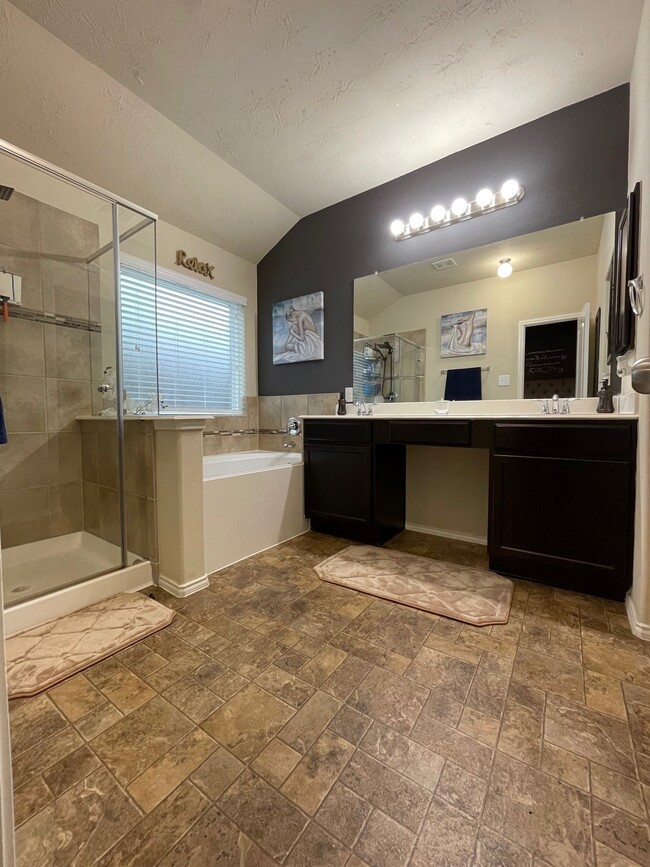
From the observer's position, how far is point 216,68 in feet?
5.97

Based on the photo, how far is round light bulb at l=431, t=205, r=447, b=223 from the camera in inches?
96.1

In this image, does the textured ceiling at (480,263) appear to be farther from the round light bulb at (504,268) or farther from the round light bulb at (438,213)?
the round light bulb at (438,213)

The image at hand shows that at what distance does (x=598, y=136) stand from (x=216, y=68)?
2.09 m

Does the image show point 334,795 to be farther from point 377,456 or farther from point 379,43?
point 379,43

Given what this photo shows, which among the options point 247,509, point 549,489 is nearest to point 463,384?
point 549,489

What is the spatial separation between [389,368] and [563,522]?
152cm

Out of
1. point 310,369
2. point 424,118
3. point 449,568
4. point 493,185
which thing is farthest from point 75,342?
point 493,185

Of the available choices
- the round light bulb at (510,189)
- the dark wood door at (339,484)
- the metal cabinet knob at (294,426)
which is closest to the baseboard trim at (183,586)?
the dark wood door at (339,484)

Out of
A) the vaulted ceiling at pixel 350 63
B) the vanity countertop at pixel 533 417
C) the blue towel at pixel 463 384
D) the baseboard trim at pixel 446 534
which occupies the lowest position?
the baseboard trim at pixel 446 534

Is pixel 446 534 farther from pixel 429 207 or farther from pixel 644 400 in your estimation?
pixel 429 207

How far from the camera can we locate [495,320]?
229 centimetres

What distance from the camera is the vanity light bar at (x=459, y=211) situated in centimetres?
221

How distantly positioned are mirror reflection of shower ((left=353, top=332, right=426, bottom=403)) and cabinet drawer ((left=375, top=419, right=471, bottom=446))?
1.48 ft

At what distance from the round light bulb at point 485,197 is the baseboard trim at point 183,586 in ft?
9.29
